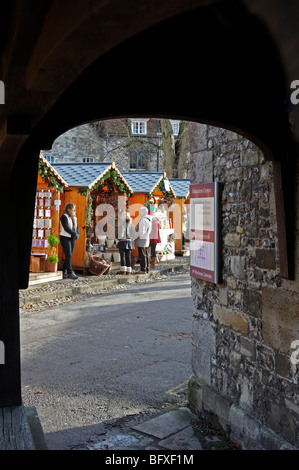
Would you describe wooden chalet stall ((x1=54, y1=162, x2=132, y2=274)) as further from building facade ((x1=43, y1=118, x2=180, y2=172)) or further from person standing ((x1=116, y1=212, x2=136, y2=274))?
building facade ((x1=43, y1=118, x2=180, y2=172))

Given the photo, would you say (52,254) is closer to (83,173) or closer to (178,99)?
(83,173)

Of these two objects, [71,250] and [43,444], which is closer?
[43,444]

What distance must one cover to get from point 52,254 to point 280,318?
10.0 meters

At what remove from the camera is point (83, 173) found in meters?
14.7

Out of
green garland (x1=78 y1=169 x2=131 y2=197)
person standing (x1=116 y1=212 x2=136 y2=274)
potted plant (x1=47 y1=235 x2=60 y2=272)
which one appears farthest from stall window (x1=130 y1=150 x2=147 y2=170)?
potted plant (x1=47 y1=235 x2=60 y2=272)

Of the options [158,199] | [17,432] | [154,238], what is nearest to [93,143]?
[158,199]

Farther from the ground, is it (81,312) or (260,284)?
(260,284)

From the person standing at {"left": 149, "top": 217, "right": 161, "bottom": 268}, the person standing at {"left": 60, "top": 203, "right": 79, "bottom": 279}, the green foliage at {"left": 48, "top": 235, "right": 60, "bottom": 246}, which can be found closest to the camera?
the green foliage at {"left": 48, "top": 235, "right": 60, "bottom": 246}

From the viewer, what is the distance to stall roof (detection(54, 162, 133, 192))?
1401cm

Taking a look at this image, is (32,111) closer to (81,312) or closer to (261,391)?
(261,391)

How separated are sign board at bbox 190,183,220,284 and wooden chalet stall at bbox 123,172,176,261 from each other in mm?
11317

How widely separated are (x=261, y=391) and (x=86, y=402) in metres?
2.09

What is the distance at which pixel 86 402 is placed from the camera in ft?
17.1
